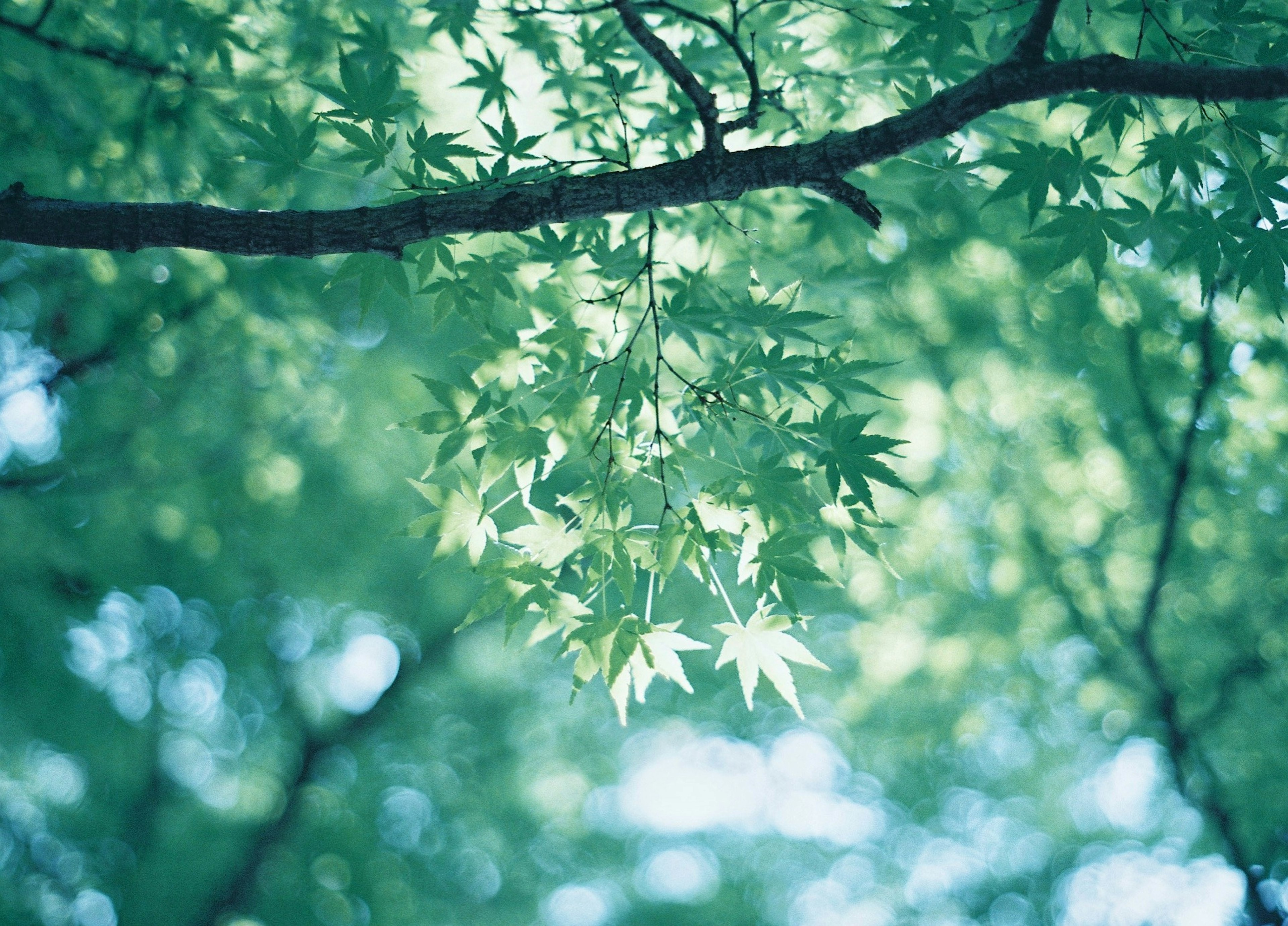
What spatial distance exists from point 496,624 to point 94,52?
454 centimetres

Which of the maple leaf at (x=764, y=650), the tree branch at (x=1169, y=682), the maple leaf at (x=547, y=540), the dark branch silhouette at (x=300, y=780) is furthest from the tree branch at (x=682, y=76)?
the dark branch silhouette at (x=300, y=780)

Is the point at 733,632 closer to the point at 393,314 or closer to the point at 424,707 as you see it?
the point at 393,314

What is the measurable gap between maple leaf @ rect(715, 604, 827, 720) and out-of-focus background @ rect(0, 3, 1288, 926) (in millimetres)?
1876

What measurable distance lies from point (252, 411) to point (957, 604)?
5.26 m

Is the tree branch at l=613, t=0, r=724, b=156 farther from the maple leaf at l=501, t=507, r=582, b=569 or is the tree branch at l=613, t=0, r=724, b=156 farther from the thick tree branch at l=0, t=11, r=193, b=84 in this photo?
the thick tree branch at l=0, t=11, r=193, b=84

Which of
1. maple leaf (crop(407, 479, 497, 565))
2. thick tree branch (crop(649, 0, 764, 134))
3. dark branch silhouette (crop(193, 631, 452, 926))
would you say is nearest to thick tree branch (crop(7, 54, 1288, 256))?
thick tree branch (crop(649, 0, 764, 134))

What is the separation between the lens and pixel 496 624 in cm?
632

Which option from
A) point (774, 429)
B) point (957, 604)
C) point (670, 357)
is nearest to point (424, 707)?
point (670, 357)

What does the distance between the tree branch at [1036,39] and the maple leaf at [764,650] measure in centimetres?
131

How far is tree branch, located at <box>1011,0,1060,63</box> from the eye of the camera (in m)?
1.60

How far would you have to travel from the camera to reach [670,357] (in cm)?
490

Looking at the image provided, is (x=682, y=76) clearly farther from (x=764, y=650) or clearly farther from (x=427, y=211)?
(x=764, y=650)

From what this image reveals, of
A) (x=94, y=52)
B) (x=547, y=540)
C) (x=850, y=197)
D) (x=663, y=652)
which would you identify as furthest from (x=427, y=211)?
(x=94, y=52)

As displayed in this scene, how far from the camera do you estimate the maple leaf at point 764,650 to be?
71.6 inches
